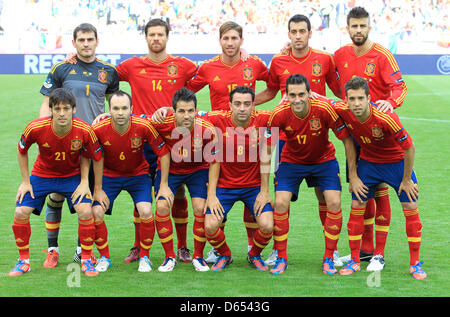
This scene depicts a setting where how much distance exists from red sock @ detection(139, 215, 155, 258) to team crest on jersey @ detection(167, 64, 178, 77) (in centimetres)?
139

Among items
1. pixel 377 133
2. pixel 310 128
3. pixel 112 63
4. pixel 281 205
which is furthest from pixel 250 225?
pixel 112 63

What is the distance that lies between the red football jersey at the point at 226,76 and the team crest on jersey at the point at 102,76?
84 centimetres

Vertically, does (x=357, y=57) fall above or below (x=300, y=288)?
above

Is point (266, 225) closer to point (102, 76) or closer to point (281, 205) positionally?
point (281, 205)

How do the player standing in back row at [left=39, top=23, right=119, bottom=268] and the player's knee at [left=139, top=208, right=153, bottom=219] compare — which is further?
the player standing in back row at [left=39, top=23, right=119, bottom=268]

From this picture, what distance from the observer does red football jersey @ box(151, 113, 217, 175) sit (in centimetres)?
542

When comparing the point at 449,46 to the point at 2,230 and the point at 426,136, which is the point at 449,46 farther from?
the point at 2,230

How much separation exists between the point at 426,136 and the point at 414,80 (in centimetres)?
880

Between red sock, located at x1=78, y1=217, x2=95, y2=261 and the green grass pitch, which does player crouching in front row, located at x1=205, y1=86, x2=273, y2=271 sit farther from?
red sock, located at x1=78, y1=217, x2=95, y2=261

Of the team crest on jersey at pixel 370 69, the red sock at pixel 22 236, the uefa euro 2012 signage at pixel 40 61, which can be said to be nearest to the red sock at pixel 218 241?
the red sock at pixel 22 236

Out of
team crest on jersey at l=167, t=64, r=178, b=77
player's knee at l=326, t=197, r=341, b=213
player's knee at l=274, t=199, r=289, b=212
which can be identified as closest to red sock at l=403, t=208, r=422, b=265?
player's knee at l=326, t=197, r=341, b=213

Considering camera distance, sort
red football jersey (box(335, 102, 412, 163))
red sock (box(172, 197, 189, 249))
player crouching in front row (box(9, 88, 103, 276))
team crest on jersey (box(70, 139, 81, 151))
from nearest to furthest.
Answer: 1. red football jersey (box(335, 102, 412, 163))
2. player crouching in front row (box(9, 88, 103, 276))
3. team crest on jersey (box(70, 139, 81, 151))
4. red sock (box(172, 197, 189, 249))

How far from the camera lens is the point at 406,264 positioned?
212 inches

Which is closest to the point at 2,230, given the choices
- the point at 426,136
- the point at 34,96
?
the point at 426,136
